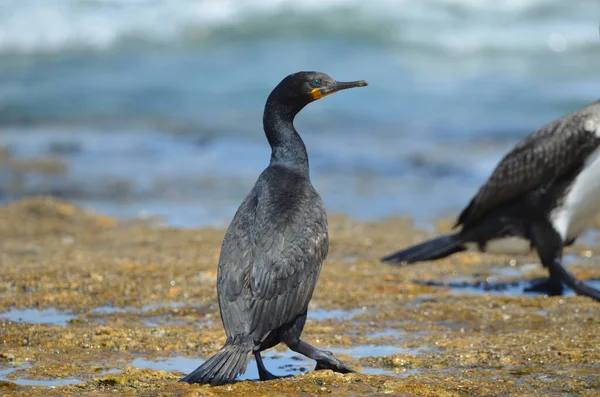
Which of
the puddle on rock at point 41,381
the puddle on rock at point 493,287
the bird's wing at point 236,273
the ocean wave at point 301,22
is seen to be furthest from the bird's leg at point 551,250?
the ocean wave at point 301,22

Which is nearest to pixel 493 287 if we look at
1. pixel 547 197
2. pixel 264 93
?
pixel 547 197

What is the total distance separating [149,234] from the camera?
1001 cm

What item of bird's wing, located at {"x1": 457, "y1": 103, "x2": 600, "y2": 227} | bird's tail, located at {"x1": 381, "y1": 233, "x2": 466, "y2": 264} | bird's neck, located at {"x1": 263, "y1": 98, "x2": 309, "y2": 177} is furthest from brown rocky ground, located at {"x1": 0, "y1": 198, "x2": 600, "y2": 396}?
bird's neck, located at {"x1": 263, "y1": 98, "x2": 309, "y2": 177}

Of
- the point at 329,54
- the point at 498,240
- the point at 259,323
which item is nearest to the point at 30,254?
the point at 498,240

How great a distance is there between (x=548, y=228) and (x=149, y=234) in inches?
163

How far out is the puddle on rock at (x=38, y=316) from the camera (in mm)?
6258

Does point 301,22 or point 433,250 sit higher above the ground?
point 301,22

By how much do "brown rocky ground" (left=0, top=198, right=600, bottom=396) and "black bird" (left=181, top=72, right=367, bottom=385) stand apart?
0.52 ft

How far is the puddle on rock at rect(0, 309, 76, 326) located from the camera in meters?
6.26

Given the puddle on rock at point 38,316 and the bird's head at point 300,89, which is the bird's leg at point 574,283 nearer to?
the bird's head at point 300,89

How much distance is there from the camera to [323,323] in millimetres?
6398

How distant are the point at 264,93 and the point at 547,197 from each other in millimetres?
15210

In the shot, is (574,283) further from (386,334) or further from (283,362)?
(283,362)

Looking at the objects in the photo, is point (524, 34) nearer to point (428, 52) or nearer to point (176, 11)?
point (428, 52)
